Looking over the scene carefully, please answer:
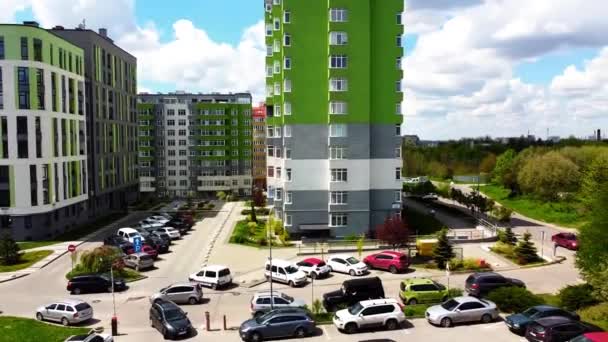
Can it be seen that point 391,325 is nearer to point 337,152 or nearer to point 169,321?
point 169,321

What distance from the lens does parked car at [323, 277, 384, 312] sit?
99.1ft

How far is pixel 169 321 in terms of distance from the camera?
26.1 meters

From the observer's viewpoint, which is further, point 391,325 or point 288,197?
point 288,197

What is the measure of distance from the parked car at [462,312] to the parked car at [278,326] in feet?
23.4

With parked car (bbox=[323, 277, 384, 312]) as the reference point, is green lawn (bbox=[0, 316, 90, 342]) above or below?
below

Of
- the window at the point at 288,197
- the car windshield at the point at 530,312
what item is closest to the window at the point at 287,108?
the window at the point at 288,197

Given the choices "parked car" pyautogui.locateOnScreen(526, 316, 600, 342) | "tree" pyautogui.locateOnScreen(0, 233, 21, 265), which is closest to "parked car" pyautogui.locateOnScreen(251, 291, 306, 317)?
"parked car" pyautogui.locateOnScreen(526, 316, 600, 342)

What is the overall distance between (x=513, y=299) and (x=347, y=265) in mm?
13805

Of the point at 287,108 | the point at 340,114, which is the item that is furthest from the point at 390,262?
the point at 287,108

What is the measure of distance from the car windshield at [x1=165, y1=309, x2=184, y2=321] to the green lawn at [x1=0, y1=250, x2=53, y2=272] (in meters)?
23.4

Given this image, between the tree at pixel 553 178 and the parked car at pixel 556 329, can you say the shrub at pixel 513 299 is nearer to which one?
the parked car at pixel 556 329

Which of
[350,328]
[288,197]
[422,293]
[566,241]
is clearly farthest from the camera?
[288,197]

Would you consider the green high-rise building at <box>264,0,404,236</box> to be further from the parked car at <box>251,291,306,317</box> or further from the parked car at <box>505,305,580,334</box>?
the parked car at <box>505,305,580,334</box>

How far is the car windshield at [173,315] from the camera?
86.6 feet
